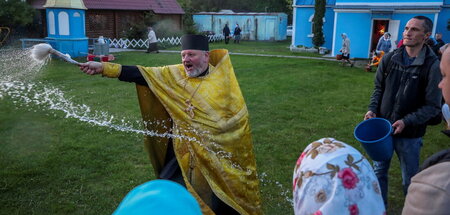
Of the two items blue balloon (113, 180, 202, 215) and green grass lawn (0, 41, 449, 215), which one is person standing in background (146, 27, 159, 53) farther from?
blue balloon (113, 180, 202, 215)

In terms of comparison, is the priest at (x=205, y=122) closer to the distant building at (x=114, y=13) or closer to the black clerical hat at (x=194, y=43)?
the black clerical hat at (x=194, y=43)

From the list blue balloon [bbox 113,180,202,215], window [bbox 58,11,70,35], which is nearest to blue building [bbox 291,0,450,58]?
window [bbox 58,11,70,35]

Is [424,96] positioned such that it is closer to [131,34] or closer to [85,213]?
[85,213]

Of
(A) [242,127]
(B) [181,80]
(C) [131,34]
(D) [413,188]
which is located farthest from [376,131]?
(C) [131,34]

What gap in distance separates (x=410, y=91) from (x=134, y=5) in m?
27.6

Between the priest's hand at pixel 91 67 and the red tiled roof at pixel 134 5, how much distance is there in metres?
23.5

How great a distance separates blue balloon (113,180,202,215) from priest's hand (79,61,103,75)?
246cm

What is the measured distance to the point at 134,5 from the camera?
2902cm

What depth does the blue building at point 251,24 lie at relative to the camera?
37.1 m

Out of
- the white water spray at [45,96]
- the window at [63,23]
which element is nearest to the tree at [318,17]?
the window at [63,23]

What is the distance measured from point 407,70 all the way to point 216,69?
1.79 m

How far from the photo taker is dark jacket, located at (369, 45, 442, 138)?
12.0ft

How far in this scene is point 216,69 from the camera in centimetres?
356

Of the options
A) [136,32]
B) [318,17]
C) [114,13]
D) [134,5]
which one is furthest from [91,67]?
[134,5]
